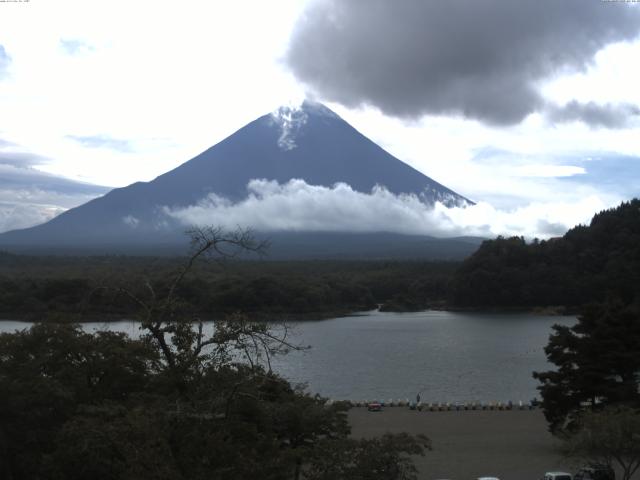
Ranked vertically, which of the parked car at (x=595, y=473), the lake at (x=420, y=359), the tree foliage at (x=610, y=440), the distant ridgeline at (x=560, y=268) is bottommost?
the lake at (x=420, y=359)

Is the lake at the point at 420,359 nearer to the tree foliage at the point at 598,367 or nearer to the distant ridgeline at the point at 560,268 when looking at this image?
the tree foliage at the point at 598,367

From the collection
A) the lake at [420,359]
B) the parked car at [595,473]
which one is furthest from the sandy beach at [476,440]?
the lake at [420,359]

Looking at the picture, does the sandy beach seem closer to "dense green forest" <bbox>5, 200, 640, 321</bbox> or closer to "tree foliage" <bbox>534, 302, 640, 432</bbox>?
"tree foliage" <bbox>534, 302, 640, 432</bbox>

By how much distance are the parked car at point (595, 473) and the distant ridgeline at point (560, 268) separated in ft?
118

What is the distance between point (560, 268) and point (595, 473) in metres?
40.9

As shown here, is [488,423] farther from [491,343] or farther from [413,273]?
[413,273]

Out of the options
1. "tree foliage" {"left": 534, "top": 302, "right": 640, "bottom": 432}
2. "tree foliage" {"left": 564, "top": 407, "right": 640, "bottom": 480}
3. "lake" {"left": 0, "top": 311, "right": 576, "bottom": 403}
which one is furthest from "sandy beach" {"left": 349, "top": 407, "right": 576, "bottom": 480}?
"lake" {"left": 0, "top": 311, "right": 576, "bottom": 403}

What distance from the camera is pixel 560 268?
4678cm

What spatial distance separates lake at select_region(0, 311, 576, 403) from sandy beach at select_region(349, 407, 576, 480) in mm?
2435

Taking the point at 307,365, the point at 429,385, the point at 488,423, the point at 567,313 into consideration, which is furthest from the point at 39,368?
the point at 567,313

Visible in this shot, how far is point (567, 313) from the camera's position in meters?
42.9

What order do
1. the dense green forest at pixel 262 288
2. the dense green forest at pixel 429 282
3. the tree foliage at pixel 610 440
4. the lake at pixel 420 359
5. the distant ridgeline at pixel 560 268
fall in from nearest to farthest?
the tree foliage at pixel 610 440
the lake at pixel 420 359
the dense green forest at pixel 262 288
the dense green forest at pixel 429 282
the distant ridgeline at pixel 560 268

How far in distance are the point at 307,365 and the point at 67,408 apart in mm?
16464

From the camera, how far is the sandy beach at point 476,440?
9.82 meters
